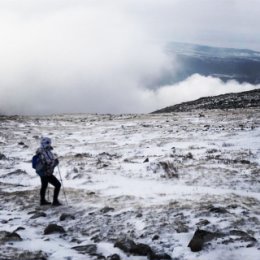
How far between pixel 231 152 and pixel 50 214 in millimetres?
12290

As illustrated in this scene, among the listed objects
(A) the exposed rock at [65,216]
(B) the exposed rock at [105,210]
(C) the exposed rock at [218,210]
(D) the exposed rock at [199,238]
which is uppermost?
(C) the exposed rock at [218,210]

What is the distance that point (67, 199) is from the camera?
14.8m

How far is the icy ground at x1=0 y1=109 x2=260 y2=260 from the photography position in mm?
9641

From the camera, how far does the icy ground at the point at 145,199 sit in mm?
9641

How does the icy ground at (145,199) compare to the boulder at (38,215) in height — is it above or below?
above

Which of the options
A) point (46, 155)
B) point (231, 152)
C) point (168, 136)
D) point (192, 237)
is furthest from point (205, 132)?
point (192, 237)

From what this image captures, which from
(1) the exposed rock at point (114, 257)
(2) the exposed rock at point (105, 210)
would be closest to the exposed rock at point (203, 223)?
(1) the exposed rock at point (114, 257)

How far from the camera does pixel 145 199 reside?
13969 mm

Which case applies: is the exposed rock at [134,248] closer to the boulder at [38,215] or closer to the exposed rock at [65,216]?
the exposed rock at [65,216]

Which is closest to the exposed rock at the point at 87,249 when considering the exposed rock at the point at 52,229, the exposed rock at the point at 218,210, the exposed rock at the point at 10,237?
the exposed rock at the point at 52,229

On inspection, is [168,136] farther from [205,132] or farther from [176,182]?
[176,182]

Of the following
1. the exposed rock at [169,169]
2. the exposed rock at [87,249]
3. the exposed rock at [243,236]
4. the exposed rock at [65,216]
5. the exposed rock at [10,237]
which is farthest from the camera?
the exposed rock at [169,169]

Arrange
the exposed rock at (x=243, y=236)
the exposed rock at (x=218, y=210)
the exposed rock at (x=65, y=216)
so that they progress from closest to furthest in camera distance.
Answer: the exposed rock at (x=243, y=236), the exposed rock at (x=218, y=210), the exposed rock at (x=65, y=216)

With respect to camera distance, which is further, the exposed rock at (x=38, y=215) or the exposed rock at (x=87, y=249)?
the exposed rock at (x=38, y=215)
